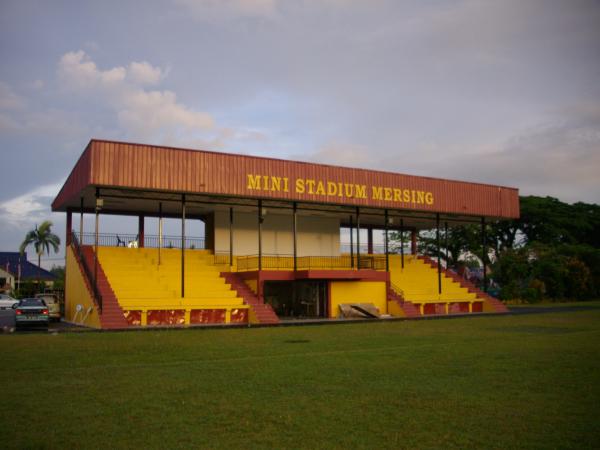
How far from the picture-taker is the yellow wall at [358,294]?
3256 cm

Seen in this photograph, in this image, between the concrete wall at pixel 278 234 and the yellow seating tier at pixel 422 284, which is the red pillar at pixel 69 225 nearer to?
the concrete wall at pixel 278 234

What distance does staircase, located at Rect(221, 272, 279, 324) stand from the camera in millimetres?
27812

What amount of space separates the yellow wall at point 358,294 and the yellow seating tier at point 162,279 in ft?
19.7

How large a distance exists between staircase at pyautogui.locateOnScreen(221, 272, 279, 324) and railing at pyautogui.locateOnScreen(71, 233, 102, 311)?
661 centimetres

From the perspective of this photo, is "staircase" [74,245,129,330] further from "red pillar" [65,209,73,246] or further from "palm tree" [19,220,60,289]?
"palm tree" [19,220,60,289]

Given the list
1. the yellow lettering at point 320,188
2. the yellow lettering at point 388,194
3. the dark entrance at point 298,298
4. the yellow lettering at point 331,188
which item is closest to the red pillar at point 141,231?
the dark entrance at point 298,298

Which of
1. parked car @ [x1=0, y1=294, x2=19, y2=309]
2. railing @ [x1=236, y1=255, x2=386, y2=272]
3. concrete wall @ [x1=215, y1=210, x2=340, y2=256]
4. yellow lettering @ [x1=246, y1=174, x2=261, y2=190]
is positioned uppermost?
yellow lettering @ [x1=246, y1=174, x2=261, y2=190]

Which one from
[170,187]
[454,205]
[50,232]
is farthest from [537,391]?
[50,232]

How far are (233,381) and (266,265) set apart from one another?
74.9ft

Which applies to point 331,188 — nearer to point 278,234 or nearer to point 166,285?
point 278,234

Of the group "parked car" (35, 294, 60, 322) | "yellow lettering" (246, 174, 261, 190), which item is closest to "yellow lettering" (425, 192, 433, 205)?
"yellow lettering" (246, 174, 261, 190)

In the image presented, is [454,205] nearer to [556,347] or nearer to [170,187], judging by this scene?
[170,187]

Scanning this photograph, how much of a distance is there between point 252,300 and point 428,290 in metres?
13.4

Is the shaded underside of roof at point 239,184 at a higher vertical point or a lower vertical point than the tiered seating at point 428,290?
higher
